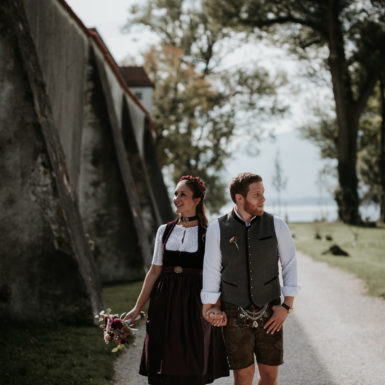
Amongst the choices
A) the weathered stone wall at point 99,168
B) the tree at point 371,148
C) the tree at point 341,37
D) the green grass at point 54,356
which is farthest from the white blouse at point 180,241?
the tree at point 371,148

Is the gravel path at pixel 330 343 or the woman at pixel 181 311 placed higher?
the woman at pixel 181 311

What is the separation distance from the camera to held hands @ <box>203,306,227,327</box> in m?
3.13

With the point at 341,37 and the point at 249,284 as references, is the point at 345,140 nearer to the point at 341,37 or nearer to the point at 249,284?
the point at 341,37

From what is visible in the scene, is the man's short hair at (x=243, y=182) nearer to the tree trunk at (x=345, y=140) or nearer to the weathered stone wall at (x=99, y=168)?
the weathered stone wall at (x=99, y=168)

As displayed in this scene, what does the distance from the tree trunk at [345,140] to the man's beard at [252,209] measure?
2546 cm

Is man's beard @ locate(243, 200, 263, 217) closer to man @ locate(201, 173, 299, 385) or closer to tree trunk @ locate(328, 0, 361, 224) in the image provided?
man @ locate(201, 173, 299, 385)

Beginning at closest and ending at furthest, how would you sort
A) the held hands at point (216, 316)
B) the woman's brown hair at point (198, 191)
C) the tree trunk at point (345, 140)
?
the held hands at point (216, 316), the woman's brown hair at point (198, 191), the tree trunk at point (345, 140)

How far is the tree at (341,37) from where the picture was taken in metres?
25.7

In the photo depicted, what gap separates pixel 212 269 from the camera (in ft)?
10.6

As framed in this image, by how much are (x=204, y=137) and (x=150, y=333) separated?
3117 centimetres

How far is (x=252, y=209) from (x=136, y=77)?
26019 millimetres

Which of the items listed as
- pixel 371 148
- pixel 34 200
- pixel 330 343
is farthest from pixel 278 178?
pixel 34 200

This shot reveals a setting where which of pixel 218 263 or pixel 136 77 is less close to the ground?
pixel 136 77

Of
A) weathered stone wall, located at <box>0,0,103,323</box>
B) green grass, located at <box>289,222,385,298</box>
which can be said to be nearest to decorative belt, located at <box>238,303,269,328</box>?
weathered stone wall, located at <box>0,0,103,323</box>
